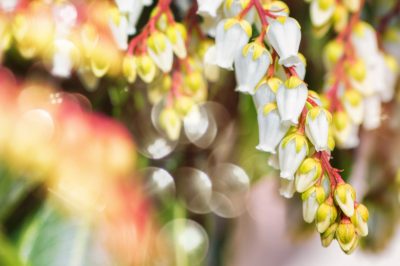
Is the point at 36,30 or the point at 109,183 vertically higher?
the point at 36,30

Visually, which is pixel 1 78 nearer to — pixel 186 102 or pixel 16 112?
pixel 16 112

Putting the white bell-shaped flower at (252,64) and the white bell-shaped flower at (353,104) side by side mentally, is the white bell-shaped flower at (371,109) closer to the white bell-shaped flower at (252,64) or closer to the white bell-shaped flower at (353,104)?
the white bell-shaped flower at (353,104)

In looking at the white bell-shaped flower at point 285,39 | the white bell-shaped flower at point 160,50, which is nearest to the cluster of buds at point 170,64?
the white bell-shaped flower at point 160,50

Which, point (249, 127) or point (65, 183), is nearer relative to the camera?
point (65, 183)

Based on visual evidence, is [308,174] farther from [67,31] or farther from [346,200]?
[67,31]

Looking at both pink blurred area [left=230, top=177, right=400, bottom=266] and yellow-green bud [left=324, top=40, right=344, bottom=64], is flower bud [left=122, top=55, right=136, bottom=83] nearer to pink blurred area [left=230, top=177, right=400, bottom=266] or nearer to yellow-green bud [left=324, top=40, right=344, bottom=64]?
yellow-green bud [left=324, top=40, right=344, bottom=64]

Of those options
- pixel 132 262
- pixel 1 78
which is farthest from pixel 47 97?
pixel 132 262

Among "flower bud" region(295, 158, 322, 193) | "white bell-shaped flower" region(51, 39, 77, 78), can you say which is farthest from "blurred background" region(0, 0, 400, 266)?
"flower bud" region(295, 158, 322, 193)
